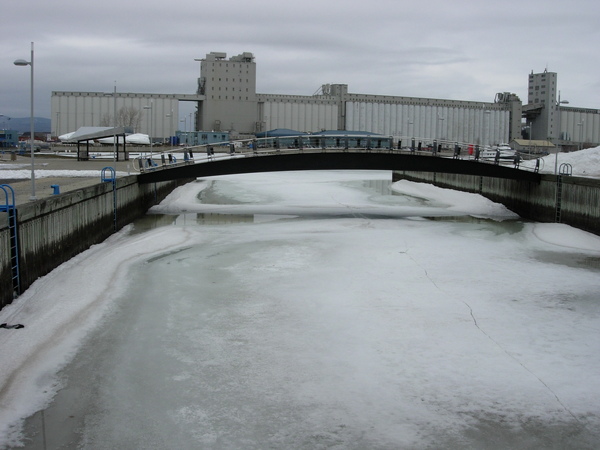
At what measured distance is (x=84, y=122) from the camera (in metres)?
121

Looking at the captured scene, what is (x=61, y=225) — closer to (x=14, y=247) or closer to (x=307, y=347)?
(x=14, y=247)

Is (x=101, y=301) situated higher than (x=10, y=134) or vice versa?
(x=10, y=134)

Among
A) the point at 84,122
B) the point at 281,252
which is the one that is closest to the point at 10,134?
the point at 84,122

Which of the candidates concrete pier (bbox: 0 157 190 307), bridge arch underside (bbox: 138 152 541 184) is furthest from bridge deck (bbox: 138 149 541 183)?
concrete pier (bbox: 0 157 190 307)

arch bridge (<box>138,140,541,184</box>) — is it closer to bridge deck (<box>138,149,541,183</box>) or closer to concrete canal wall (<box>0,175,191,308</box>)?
bridge deck (<box>138,149,541,183</box>)

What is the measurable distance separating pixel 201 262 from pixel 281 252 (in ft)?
9.78

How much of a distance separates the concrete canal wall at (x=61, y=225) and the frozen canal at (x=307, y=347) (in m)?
0.53

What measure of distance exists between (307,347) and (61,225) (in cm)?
1020

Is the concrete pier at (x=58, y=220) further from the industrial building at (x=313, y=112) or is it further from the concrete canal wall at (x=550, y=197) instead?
the industrial building at (x=313, y=112)

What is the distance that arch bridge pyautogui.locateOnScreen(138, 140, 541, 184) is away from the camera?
115 ft

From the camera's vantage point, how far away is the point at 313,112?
424ft

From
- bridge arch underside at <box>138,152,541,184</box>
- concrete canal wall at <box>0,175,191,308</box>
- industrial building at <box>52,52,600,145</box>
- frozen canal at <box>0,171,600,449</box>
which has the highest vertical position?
industrial building at <box>52,52,600,145</box>

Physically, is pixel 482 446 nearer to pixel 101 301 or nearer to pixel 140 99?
pixel 101 301

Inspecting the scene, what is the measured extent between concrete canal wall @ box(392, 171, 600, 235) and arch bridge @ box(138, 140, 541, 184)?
1277 mm
